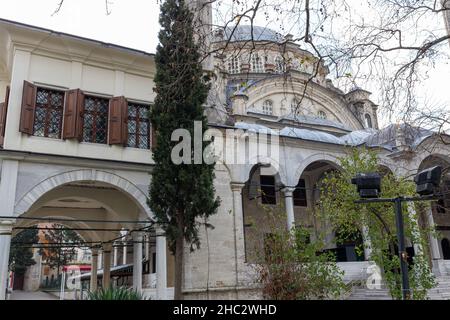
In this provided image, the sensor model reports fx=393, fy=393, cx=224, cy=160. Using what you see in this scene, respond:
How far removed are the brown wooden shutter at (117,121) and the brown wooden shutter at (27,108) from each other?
210 cm

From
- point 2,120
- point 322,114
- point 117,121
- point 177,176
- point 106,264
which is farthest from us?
point 322,114

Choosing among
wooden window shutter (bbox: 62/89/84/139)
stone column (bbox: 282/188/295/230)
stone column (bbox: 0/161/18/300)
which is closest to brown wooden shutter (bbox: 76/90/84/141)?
wooden window shutter (bbox: 62/89/84/139)

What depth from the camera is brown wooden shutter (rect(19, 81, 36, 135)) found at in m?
10.4

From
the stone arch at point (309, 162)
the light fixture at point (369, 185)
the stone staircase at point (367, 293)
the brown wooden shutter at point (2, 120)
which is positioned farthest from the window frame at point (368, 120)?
the light fixture at point (369, 185)

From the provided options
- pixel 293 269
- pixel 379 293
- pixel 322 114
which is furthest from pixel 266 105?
pixel 293 269

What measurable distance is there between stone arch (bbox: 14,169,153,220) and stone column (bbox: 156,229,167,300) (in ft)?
2.38

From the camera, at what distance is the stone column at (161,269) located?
433 inches

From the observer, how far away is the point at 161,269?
1123 cm

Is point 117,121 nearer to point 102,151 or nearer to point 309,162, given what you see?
point 102,151

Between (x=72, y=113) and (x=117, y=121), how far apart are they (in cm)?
126

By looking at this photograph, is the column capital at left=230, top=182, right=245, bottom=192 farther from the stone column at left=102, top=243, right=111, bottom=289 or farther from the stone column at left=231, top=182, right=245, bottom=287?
the stone column at left=102, top=243, right=111, bottom=289

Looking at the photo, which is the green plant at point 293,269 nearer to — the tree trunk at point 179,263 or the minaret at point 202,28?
the tree trunk at point 179,263
